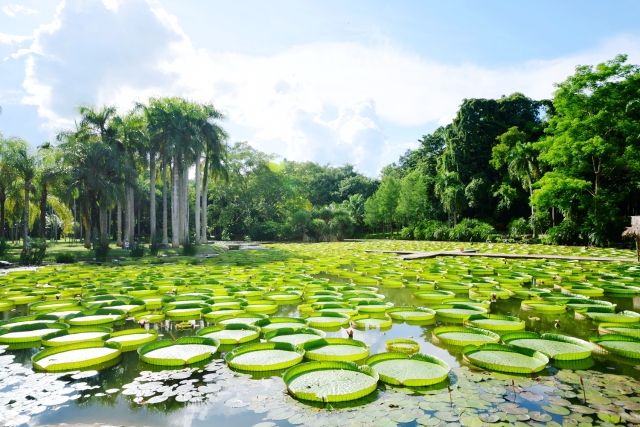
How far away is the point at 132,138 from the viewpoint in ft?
91.5

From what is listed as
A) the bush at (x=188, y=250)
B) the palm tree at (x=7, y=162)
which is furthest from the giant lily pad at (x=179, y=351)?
the palm tree at (x=7, y=162)

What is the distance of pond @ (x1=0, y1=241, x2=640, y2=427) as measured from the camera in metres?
3.65

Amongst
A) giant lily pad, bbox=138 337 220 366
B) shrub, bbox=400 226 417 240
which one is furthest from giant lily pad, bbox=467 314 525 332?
shrub, bbox=400 226 417 240

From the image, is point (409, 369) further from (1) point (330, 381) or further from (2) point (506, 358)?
(2) point (506, 358)

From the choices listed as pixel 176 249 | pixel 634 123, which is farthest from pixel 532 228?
pixel 176 249

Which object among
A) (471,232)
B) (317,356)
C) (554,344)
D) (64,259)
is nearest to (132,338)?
(317,356)

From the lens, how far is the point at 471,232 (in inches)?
1356

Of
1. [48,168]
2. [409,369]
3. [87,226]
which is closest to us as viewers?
[409,369]

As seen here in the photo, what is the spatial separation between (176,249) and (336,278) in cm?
1679

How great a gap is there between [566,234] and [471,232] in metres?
8.63

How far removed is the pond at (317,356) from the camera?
3652 millimetres

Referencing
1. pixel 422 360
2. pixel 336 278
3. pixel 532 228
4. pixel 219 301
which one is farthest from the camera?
pixel 532 228

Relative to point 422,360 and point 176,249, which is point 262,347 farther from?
point 176,249

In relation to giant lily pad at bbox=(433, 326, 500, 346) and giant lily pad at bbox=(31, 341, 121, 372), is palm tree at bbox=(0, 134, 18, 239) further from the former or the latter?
giant lily pad at bbox=(433, 326, 500, 346)
